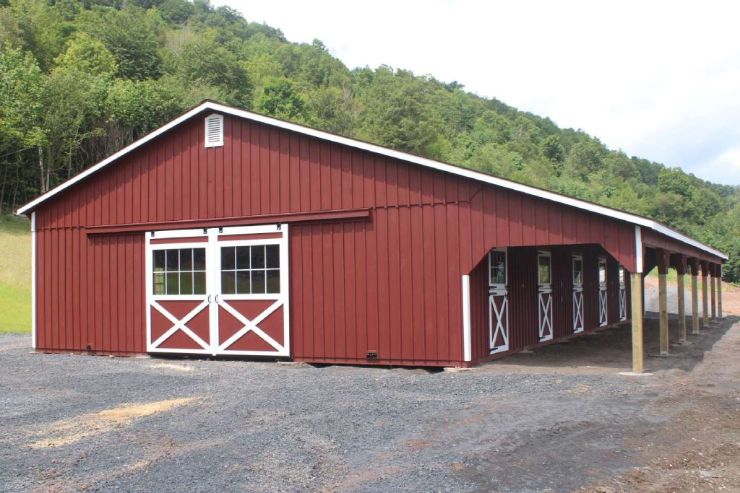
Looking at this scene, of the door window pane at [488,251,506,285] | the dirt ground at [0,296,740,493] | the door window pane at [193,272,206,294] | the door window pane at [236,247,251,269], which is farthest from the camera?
the door window pane at [193,272,206,294]

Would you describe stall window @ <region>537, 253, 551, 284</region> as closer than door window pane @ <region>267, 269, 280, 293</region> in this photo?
No

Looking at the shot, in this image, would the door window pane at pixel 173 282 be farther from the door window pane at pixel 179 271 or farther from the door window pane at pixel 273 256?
the door window pane at pixel 273 256

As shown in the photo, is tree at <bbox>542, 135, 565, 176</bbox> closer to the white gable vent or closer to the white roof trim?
the white roof trim

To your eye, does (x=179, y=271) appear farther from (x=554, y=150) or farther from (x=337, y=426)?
(x=554, y=150)

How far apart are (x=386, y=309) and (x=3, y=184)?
113ft

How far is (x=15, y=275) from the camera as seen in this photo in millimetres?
27859

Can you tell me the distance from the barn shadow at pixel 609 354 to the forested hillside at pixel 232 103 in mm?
32504

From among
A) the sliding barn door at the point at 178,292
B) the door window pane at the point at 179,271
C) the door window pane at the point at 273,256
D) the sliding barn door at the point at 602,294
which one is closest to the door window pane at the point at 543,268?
the sliding barn door at the point at 602,294

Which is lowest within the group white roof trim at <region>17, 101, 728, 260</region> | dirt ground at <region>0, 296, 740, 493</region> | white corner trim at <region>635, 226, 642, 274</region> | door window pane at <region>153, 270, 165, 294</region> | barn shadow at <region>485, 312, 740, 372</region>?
barn shadow at <region>485, 312, 740, 372</region>

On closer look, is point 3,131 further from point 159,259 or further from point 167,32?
point 167,32

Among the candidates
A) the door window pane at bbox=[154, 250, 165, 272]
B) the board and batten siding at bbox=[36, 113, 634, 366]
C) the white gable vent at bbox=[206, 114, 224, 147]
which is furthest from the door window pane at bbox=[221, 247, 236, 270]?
the white gable vent at bbox=[206, 114, 224, 147]

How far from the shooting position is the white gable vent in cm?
1260

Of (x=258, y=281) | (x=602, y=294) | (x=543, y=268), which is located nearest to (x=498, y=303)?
(x=543, y=268)

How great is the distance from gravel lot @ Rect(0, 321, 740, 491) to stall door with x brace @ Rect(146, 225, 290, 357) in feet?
3.16
